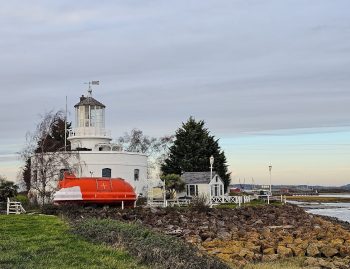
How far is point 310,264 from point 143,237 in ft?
19.5

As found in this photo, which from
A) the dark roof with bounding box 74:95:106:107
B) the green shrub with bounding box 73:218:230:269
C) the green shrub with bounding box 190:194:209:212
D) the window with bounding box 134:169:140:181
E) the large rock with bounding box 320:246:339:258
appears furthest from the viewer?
the dark roof with bounding box 74:95:106:107

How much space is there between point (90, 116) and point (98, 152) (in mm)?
4417

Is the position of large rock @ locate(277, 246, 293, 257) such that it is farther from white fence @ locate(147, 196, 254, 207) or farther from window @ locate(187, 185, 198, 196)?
window @ locate(187, 185, 198, 196)

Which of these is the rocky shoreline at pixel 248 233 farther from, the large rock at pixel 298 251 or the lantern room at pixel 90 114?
the lantern room at pixel 90 114

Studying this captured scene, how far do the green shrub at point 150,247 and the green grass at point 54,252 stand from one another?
34cm

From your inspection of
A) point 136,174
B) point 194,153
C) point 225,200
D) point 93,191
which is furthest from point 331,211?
point 93,191

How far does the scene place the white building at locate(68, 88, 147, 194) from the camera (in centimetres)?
4438

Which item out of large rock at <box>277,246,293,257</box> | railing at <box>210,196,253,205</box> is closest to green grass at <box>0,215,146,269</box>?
large rock at <box>277,246,293,257</box>

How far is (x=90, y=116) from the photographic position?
47500 mm

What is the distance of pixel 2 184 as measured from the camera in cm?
4022

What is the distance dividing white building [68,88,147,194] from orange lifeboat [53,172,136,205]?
8.13m

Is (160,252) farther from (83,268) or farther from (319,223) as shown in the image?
(319,223)

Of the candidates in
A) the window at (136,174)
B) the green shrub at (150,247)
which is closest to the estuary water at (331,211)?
the window at (136,174)

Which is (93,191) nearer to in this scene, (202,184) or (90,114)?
(90,114)
